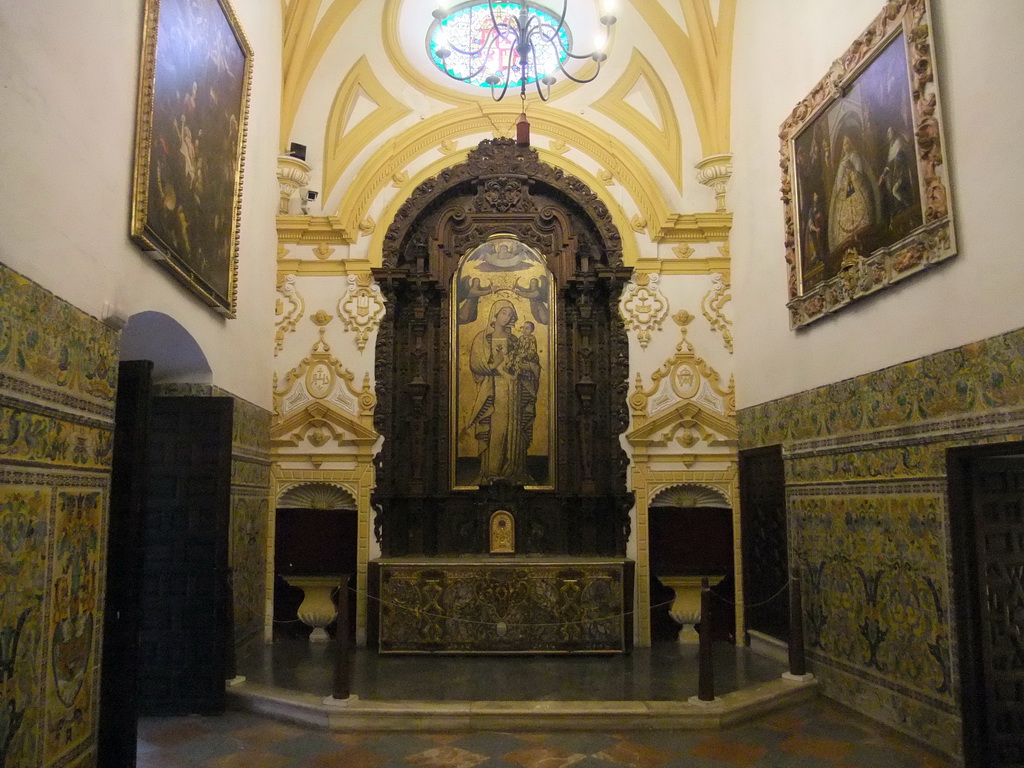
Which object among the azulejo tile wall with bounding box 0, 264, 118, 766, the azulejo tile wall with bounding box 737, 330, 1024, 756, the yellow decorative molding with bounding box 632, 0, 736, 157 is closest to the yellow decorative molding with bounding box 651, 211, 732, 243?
the yellow decorative molding with bounding box 632, 0, 736, 157

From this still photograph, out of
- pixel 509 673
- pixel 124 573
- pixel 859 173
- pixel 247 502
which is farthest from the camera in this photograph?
pixel 247 502

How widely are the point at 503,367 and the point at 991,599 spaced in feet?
19.0

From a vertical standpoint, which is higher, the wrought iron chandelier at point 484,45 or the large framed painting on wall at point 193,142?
the wrought iron chandelier at point 484,45

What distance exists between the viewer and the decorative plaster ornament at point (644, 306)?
391 inches

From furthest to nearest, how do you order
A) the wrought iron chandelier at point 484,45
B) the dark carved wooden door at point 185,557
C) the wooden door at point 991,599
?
the wrought iron chandelier at point 484,45 → the dark carved wooden door at point 185,557 → the wooden door at point 991,599

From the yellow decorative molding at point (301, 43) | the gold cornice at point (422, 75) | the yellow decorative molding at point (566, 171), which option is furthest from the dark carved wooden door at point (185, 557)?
the gold cornice at point (422, 75)

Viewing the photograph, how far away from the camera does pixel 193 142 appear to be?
254 inches

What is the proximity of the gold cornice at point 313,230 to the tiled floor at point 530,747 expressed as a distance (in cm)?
573

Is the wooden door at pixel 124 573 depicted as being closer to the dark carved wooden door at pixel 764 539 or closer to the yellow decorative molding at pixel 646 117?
the dark carved wooden door at pixel 764 539

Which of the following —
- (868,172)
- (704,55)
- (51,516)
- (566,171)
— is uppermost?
(704,55)

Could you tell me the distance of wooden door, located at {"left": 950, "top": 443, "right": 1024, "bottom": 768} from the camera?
520 cm

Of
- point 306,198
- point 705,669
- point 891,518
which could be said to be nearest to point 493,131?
point 306,198

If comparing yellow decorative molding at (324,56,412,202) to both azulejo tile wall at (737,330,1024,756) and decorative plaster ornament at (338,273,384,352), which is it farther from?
azulejo tile wall at (737,330,1024,756)

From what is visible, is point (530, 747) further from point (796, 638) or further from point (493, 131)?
point (493, 131)
